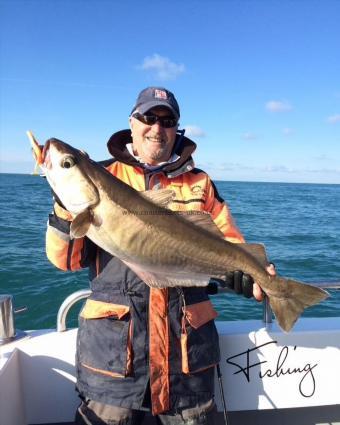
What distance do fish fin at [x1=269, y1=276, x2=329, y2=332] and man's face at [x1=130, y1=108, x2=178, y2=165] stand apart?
152 centimetres

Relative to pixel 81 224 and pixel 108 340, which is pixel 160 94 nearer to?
pixel 81 224

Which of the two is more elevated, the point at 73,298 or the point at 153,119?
the point at 153,119

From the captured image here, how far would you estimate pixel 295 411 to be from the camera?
4.77 m

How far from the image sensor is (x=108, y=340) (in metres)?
3.18

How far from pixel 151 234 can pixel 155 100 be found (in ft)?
4.15

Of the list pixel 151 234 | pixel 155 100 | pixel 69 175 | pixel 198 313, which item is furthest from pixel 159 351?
pixel 155 100

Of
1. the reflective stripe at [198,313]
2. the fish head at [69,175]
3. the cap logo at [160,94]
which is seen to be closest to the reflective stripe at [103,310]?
the reflective stripe at [198,313]

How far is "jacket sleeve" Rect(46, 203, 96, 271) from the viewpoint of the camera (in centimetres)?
304

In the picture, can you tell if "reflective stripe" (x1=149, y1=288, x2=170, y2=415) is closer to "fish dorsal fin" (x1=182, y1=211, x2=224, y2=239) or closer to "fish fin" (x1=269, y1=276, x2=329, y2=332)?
"fish dorsal fin" (x1=182, y1=211, x2=224, y2=239)

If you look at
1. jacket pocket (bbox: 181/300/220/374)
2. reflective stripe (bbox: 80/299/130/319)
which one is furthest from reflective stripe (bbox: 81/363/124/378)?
jacket pocket (bbox: 181/300/220/374)

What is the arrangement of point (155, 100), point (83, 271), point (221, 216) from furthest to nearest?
point (83, 271), point (221, 216), point (155, 100)

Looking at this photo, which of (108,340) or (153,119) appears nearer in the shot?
(108,340)

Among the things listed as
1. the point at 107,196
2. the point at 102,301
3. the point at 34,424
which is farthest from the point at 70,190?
the point at 34,424

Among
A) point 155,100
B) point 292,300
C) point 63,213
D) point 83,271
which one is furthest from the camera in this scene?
point 83,271
